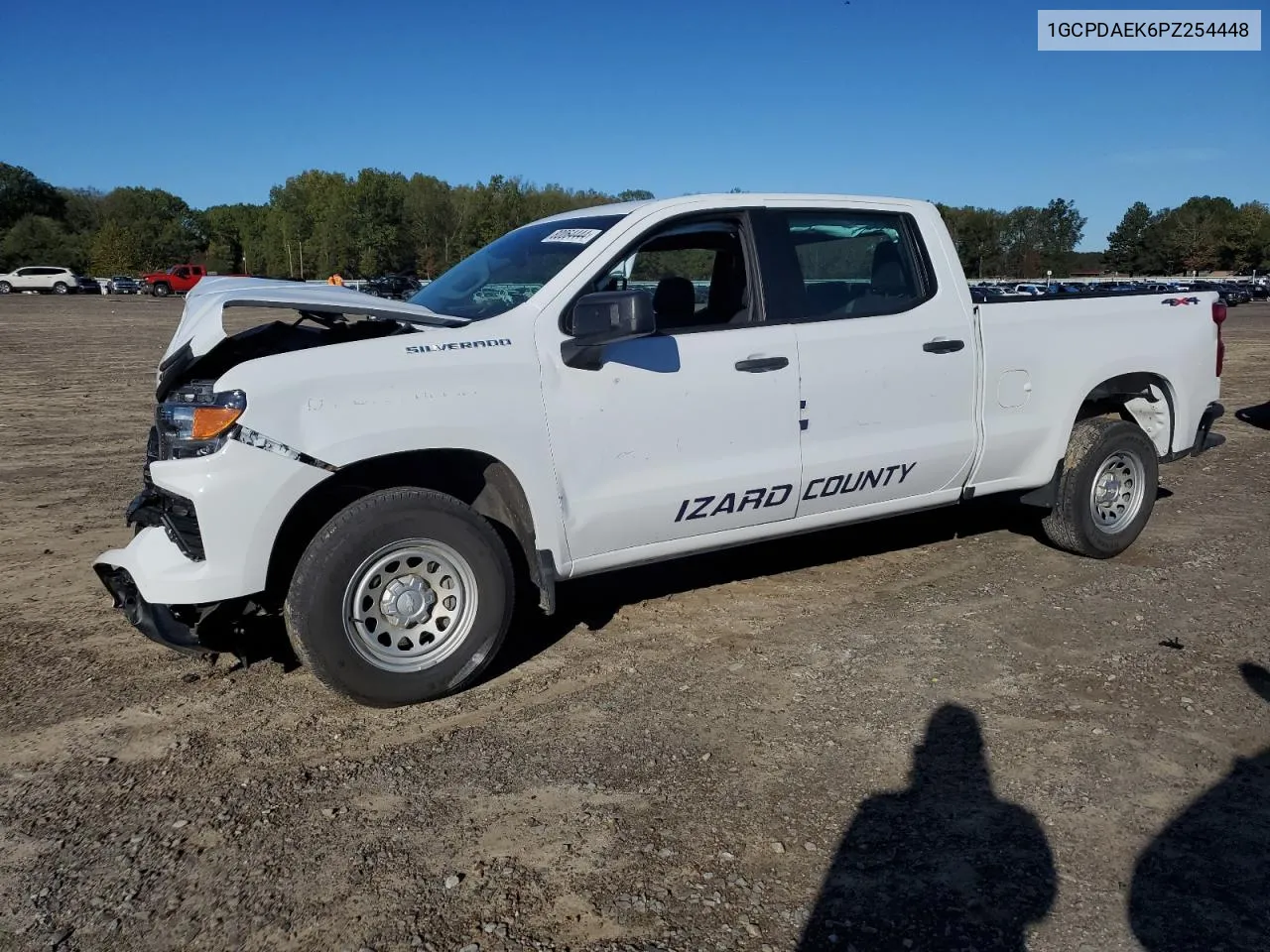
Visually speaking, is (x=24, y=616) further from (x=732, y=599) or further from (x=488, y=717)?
(x=732, y=599)

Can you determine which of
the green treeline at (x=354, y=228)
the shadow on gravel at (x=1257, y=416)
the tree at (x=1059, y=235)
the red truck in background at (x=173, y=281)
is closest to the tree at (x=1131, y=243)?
the green treeline at (x=354, y=228)

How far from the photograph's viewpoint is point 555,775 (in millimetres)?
3717

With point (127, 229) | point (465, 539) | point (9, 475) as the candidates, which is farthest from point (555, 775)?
point (127, 229)

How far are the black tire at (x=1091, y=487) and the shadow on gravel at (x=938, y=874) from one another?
2790mm

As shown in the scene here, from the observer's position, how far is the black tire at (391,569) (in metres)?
3.93

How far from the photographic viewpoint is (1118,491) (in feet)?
20.7

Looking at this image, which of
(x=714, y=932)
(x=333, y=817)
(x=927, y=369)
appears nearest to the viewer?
(x=714, y=932)

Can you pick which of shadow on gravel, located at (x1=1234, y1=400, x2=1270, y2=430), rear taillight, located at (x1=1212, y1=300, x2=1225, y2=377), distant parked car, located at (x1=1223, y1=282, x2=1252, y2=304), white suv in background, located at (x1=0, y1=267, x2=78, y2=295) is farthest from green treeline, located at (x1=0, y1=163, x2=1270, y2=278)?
rear taillight, located at (x1=1212, y1=300, x2=1225, y2=377)

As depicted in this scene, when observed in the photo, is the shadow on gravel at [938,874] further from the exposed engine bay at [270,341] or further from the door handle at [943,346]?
the exposed engine bay at [270,341]

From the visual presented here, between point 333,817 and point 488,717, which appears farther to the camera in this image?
point 488,717

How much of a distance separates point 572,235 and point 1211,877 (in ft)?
11.6

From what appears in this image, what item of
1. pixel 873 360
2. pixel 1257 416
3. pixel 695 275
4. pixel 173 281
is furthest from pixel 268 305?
pixel 173 281

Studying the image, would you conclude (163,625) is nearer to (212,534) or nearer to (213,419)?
(212,534)

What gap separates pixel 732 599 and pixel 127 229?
108761 millimetres
